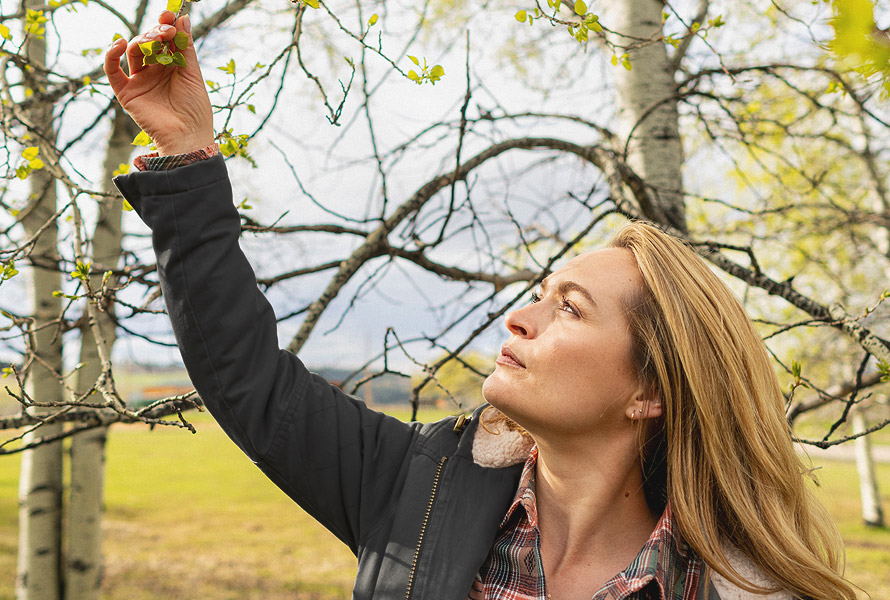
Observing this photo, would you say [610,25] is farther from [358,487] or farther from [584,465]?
[358,487]

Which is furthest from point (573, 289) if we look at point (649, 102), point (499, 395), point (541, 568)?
point (649, 102)

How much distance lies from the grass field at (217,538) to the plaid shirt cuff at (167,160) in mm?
5149

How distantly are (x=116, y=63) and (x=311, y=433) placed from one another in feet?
2.69

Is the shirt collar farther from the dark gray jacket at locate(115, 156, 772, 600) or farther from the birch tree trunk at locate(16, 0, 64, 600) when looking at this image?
the birch tree trunk at locate(16, 0, 64, 600)

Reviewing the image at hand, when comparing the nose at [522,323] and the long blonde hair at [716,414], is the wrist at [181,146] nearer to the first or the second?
the nose at [522,323]

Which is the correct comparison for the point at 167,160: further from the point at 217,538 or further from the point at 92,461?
the point at 217,538

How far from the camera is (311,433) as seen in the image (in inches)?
55.2

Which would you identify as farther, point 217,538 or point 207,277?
point 217,538

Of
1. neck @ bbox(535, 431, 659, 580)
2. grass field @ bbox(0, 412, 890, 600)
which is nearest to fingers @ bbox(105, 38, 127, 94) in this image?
neck @ bbox(535, 431, 659, 580)

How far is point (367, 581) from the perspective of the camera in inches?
54.7

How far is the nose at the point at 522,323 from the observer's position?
1.53 meters

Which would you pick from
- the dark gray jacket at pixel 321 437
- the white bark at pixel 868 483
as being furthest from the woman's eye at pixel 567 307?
the white bark at pixel 868 483

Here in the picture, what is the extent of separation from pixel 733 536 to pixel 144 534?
39.9 feet

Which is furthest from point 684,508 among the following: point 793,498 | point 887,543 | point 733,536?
point 887,543
